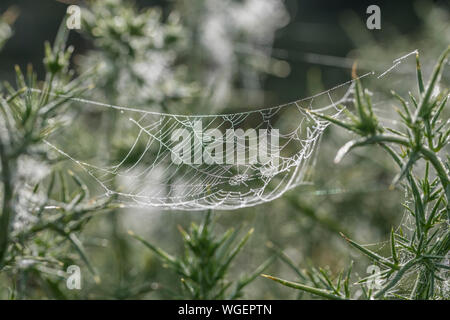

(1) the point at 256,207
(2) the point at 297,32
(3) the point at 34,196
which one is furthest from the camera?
(2) the point at 297,32

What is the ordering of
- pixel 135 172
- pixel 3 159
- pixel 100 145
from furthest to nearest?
pixel 100 145, pixel 135 172, pixel 3 159

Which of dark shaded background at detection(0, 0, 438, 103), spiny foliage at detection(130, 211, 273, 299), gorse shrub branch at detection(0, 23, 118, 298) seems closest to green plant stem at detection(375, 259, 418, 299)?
spiny foliage at detection(130, 211, 273, 299)

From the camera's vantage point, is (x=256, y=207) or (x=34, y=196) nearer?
(x=34, y=196)

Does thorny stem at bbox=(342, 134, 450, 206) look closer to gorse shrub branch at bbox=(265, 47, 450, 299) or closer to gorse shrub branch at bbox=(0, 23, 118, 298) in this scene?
gorse shrub branch at bbox=(265, 47, 450, 299)

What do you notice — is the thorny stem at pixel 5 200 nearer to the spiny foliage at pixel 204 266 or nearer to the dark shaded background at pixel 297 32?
the spiny foliage at pixel 204 266

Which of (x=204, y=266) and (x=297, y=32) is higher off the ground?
(x=297, y=32)

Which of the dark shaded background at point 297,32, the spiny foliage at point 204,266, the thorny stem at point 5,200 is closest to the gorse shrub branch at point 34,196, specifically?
the thorny stem at point 5,200

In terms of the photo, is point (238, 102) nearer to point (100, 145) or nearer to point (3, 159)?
point (100, 145)

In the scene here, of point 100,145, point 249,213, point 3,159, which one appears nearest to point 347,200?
point 249,213

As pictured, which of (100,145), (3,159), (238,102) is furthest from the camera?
(238,102)

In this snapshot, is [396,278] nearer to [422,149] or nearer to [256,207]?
[422,149]

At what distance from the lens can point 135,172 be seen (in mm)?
1167

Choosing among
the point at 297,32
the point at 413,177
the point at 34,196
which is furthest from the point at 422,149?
the point at 297,32
